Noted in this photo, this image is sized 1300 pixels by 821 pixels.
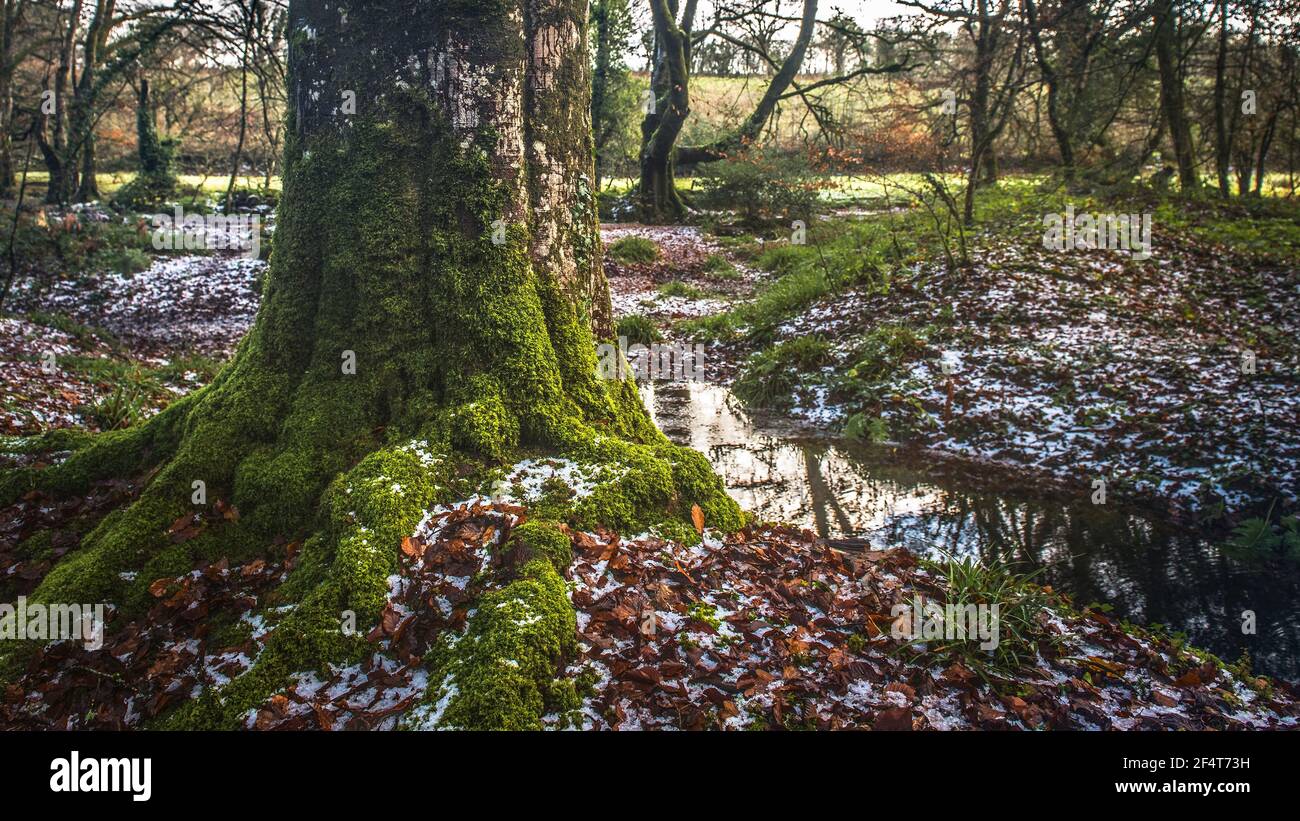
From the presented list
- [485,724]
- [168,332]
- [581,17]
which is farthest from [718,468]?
[168,332]

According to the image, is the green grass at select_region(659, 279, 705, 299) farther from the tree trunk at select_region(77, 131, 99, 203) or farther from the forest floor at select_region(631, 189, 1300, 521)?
the tree trunk at select_region(77, 131, 99, 203)

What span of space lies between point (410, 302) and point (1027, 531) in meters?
4.81

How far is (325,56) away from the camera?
12.0 ft

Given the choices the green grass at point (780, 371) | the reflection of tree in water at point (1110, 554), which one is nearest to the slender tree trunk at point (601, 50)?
the green grass at point (780, 371)

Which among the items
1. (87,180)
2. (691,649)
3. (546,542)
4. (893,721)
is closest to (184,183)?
(87,180)

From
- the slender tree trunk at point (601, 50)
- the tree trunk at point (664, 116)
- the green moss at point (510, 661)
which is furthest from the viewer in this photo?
the slender tree trunk at point (601, 50)

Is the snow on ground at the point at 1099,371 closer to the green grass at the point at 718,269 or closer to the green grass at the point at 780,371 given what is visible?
the green grass at the point at 780,371

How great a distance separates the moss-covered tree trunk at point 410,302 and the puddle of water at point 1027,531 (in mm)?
2180

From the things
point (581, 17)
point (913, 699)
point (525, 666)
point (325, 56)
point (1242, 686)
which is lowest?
point (1242, 686)

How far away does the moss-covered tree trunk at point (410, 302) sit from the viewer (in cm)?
350

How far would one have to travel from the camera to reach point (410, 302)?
3.69 m

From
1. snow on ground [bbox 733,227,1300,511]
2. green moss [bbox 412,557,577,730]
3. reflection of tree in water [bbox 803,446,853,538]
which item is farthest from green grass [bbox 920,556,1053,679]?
snow on ground [bbox 733,227,1300,511]
